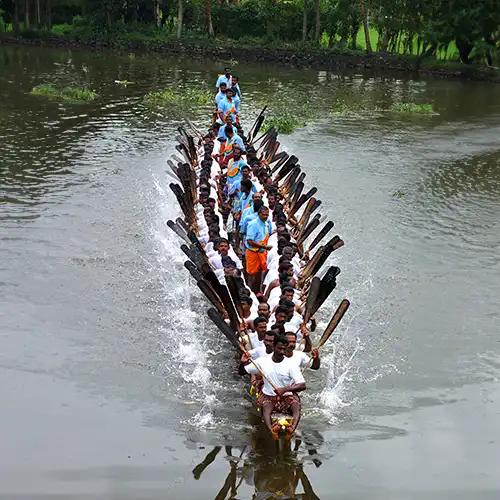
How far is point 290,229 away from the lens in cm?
1263

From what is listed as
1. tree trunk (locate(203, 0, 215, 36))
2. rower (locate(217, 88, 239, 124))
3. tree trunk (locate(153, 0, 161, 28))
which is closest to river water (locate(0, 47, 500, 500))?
rower (locate(217, 88, 239, 124))

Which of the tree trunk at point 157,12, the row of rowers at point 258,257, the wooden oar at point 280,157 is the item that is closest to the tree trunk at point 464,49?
the tree trunk at point 157,12

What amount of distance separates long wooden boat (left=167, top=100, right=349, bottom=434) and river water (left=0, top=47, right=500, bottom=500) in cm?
68

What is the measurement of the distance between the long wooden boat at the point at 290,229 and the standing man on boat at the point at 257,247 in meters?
0.62

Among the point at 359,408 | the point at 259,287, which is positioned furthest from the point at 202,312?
the point at 359,408

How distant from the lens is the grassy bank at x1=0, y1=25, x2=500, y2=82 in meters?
38.1

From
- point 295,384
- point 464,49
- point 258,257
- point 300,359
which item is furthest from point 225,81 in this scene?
point 464,49

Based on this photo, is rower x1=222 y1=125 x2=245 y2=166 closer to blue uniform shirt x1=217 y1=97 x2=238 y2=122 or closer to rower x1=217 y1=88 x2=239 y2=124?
rower x1=217 y1=88 x2=239 y2=124

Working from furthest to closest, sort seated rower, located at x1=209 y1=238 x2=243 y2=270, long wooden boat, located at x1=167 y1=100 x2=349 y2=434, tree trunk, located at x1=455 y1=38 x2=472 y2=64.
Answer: tree trunk, located at x1=455 y1=38 x2=472 y2=64 < seated rower, located at x1=209 y1=238 x2=243 y2=270 < long wooden boat, located at x1=167 y1=100 x2=349 y2=434

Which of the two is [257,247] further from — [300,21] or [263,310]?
[300,21]

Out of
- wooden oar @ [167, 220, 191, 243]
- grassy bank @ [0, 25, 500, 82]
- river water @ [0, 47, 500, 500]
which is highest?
grassy bank @ [0, 25, 500, 82]

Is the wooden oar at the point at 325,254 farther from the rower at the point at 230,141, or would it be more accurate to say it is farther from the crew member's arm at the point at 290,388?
the rower at the point at 230,141

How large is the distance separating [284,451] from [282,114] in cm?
1921

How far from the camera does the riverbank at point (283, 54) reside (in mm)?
37562
